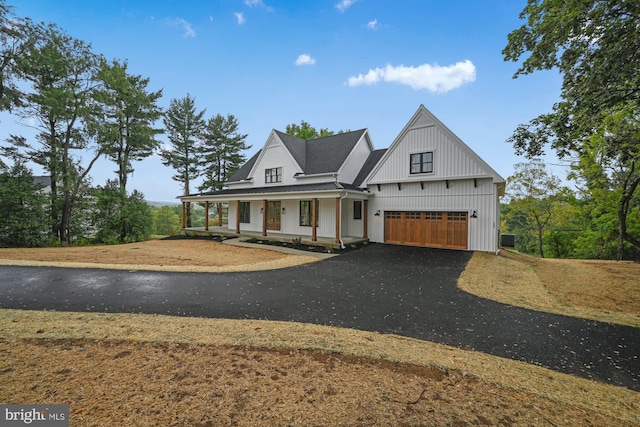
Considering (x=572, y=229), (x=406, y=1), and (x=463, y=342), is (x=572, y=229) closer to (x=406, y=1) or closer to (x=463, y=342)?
(x=406, y=1)

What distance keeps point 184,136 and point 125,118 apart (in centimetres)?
712

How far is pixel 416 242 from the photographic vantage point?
1359 cm

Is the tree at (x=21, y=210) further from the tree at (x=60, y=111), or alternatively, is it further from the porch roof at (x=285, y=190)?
the porch roof at (x=285, y=190)

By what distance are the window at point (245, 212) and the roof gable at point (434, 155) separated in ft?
30.6

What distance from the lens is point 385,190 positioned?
48.1 feet

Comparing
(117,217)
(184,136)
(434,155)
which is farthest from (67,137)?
(434,155)

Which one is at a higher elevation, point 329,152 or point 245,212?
point 329,152

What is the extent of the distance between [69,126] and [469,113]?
2668 centimetres

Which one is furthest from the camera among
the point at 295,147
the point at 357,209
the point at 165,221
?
the point at 165,221

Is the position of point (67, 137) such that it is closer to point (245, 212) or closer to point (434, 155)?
point (245, 212)

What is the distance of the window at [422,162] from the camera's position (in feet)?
43.5

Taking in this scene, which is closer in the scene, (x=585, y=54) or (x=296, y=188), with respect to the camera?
(x=585, y=54)

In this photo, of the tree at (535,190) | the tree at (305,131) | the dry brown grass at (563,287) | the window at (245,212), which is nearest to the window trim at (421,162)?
the dry brown grass at (563,287)

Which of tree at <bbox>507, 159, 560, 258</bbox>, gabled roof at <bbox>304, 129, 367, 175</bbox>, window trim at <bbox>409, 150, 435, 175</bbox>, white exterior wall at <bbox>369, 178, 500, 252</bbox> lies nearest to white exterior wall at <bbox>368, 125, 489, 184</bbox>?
window trim at <bbox>409, 150, 435, 175</bbox>
